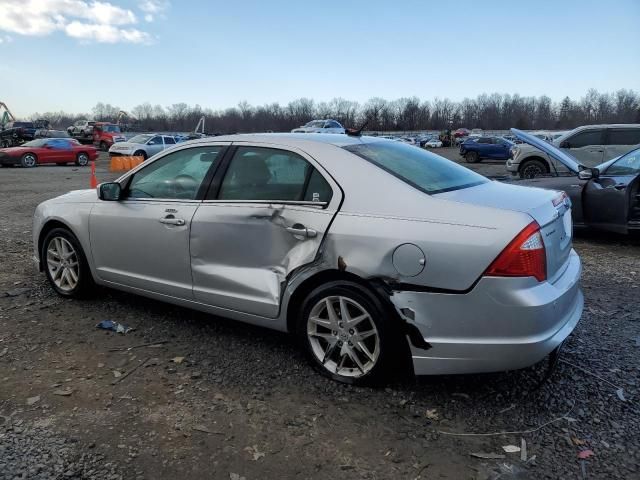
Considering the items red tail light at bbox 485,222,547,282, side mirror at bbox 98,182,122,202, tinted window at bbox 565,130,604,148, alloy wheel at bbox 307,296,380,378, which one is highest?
tinted window at bbox 565,130,604,148

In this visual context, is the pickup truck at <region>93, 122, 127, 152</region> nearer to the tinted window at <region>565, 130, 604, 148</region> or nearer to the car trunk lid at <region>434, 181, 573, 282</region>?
the tinted window at <region>565, 130, 604, 148</region>

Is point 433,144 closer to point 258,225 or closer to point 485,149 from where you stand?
point 485,149

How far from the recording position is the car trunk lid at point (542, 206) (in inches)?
114

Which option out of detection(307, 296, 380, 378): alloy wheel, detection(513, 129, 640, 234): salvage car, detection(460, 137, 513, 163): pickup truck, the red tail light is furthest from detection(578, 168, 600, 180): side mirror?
detection(460, 137, 513, 163): pickup truck

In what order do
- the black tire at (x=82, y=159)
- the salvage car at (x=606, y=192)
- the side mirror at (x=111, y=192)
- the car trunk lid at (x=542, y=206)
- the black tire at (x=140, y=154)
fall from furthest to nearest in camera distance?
the black tire at (x=140, y=154)
the black tire at (x=82, y=159)
the salvage car at (x=606, y=192)
the side mirror at (x=111, y=192)
the car trunk lid at (x=542, y=206)

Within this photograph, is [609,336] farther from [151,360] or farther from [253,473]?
[151,360]

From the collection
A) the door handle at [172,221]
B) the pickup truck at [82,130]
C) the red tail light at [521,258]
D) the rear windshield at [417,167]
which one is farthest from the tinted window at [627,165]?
the pickup truck at [82,130]

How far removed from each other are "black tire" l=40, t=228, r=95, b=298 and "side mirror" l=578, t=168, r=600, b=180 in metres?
5.78

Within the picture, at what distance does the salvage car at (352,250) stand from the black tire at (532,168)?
11.9 metres

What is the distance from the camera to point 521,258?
8.82 feet

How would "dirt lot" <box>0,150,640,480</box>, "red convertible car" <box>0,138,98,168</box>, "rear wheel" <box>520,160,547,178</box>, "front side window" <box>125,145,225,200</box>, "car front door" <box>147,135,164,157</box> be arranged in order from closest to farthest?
"dirt lot" <box>0,150,640,480</box> < "front side window" <box>125,145,225,200</box> < "rear wheel" <box>520,160,547,178</box> < "red convertible car" <box>0,138,98,168</box> < "car front door" <box>147,135,164,157</box>

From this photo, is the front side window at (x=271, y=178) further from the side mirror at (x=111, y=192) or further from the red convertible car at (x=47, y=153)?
the red convertible car at (x=47, y=153)

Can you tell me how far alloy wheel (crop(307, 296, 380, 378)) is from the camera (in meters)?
3.11

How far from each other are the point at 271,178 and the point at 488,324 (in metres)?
1.68
